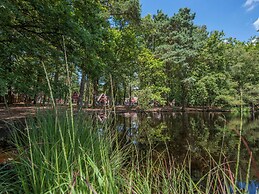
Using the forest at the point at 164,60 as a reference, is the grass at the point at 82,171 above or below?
below

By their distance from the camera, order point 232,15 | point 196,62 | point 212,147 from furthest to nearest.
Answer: point 196,62 → point 232,15 → point 212,147

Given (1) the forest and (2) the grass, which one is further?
(1) the forest

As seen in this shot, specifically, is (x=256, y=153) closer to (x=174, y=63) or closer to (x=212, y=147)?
(x=212, y=147)

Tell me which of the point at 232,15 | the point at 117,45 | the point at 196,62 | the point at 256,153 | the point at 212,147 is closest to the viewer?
the point at 256,153

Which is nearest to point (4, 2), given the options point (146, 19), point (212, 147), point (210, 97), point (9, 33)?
point (9, 33)

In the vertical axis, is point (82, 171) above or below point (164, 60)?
below

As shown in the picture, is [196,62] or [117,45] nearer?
[117,45]

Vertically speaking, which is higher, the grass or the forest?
the forest

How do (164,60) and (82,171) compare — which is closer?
(82,171)

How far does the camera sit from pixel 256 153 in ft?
17.7

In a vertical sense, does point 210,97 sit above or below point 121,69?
below

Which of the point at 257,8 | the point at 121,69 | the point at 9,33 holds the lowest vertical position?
the point at 9,33

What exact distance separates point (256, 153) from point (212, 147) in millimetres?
1066

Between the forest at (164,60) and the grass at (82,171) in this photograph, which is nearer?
the grass at (82,171)
